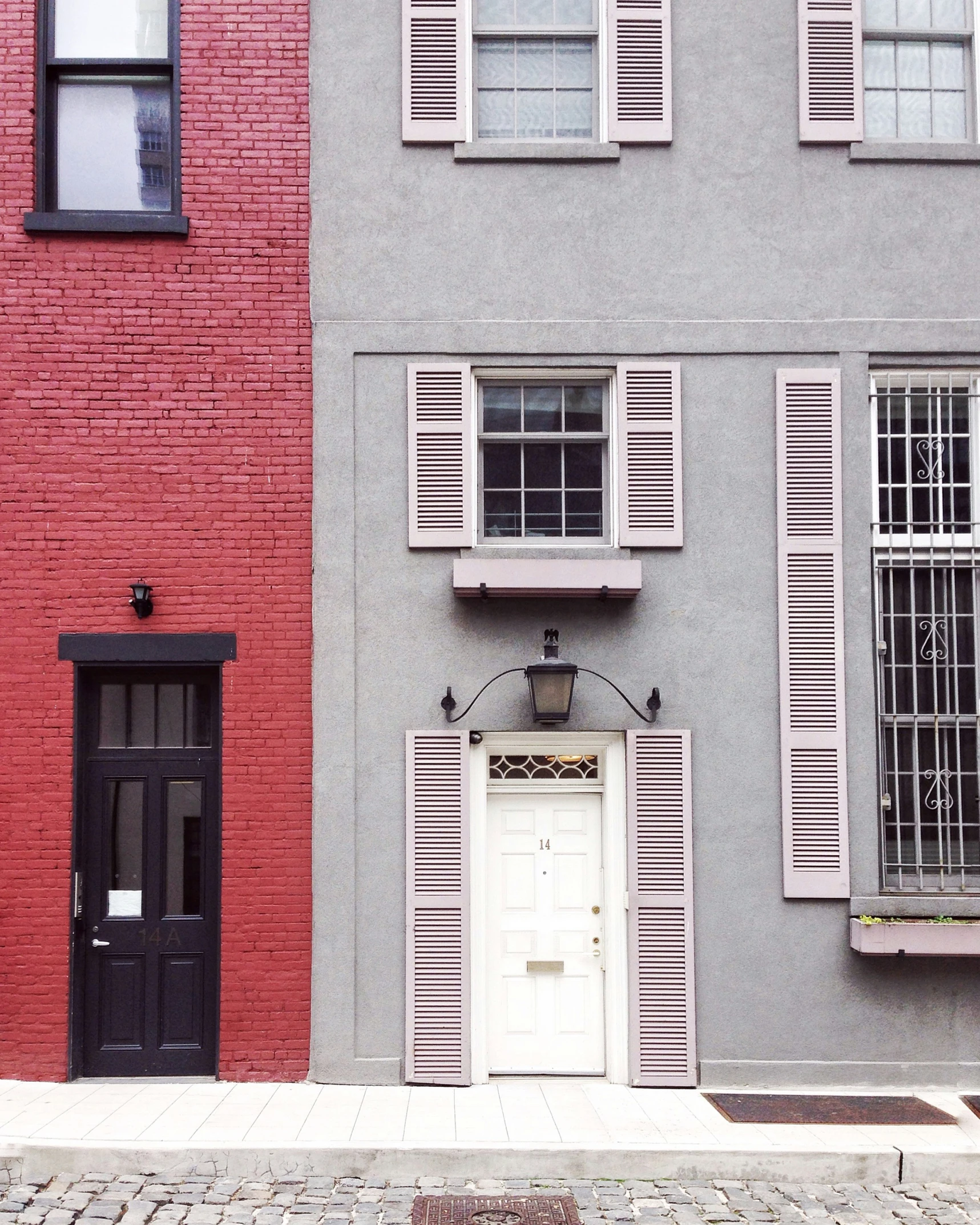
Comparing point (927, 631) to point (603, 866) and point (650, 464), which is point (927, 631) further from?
point (603, 866)

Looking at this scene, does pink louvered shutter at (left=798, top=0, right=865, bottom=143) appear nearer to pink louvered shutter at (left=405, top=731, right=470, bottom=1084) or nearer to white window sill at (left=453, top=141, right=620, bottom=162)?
white window sill at (left=453, top=141, right=620, bottom=162)

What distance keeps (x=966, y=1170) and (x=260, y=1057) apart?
4.64 meters

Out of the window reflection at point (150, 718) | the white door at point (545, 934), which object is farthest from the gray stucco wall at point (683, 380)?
the window reflection at point (150, 718)

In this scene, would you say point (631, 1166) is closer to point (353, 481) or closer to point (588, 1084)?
point (588, 1084)

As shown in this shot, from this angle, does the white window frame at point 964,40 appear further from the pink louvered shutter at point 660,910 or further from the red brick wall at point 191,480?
the pink louvered shutter at point 660,910

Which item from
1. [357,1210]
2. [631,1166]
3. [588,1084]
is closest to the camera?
[357,1210]

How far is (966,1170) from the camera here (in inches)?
260

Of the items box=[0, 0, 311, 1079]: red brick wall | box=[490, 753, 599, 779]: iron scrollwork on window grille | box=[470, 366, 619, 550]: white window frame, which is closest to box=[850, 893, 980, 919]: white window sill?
box=[490, 753, 599, 779]: iron scrollwork on window grille

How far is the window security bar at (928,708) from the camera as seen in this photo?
816cm

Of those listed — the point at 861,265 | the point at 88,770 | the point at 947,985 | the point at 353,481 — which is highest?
the point at 861,265

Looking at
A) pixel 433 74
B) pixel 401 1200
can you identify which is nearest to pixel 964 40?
pixel 433 74

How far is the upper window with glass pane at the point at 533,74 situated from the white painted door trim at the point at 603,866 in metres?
4.64

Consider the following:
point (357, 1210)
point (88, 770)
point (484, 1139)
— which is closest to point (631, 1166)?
point (484, 1139)

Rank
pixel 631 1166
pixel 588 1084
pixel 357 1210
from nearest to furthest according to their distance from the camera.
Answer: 1. pixel 357 1210
2. pixel 631 1166
3. pixel 588 1084
